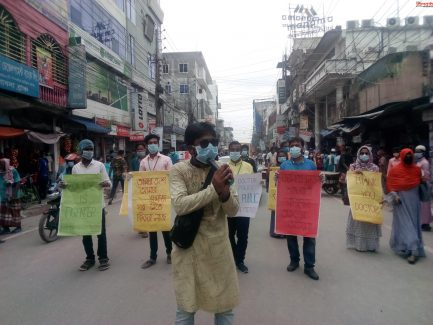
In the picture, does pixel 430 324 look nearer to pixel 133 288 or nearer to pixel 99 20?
pixel 133 288

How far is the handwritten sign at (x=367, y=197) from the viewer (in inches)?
225

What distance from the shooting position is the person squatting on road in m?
2.50

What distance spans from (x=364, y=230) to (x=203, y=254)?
13.7 ft

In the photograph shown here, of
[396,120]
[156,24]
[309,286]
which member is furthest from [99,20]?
[309,286]

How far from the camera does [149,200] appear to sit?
547 centimetres

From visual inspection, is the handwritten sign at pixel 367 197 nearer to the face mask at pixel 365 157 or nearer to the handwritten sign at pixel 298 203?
the face mask at pixel 365 157

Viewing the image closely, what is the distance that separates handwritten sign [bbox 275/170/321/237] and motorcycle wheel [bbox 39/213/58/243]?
4.44m

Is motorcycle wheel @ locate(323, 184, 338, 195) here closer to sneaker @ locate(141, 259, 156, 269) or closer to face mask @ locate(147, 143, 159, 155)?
face mask @ locate(147, 143, 159, 155)

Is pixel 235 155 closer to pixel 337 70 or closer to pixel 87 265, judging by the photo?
pixel 87 265

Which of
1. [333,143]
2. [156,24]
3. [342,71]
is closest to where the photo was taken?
[342,71]

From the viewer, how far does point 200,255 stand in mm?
2521

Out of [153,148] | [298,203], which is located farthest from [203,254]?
[153,148]

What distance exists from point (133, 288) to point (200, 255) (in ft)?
7.44

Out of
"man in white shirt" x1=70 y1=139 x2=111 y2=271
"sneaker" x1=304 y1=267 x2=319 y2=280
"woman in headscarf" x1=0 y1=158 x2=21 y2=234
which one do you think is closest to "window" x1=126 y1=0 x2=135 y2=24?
"woman in headscarf" x1=0 y1=158 x2=21 y2=234
